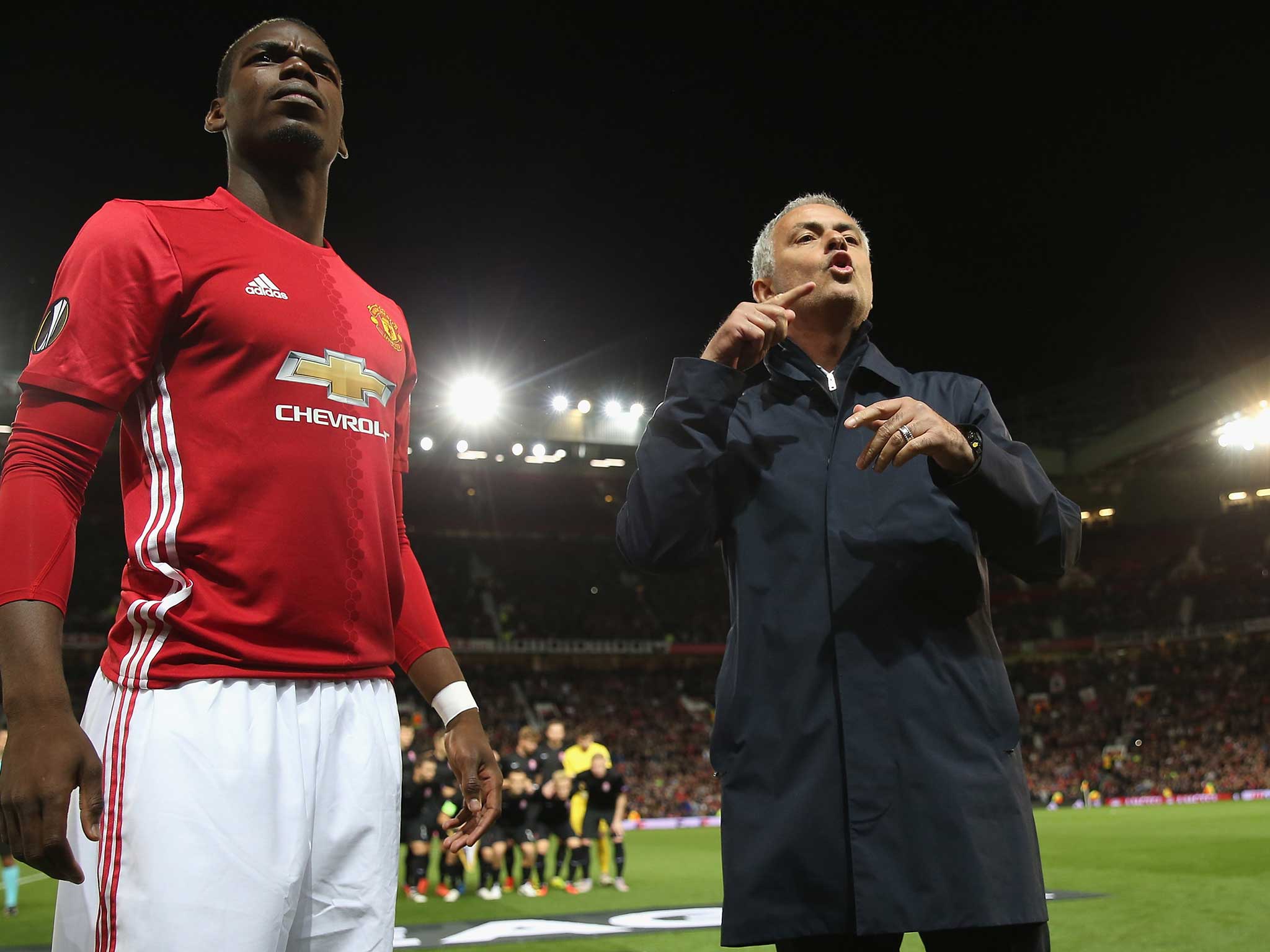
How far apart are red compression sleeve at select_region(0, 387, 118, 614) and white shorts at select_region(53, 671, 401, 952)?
0.23 meters

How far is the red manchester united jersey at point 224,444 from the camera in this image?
178 centimetres

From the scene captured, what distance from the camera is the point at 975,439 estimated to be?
7.02 ft

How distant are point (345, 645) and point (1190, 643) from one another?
44.3m

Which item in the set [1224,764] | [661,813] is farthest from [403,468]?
[1224,764]

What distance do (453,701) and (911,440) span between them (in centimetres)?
110

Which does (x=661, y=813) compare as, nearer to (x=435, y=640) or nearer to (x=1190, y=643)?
(x=1190, y=643)

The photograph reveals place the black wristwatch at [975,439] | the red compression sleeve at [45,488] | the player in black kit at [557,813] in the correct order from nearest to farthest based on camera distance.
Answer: the red compression sleeve at [45,488]
the black wristwatch at [975,439]
the player in black kit at [557,813]

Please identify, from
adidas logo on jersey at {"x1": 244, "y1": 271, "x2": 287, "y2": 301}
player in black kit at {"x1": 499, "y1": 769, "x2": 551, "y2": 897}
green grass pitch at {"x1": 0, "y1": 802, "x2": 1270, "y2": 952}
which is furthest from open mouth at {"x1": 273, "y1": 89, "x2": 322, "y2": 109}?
player in black kit at {"x1": 499, "y1": 769, "x2": 551, "y2": 897}

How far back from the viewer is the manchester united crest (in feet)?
7.31

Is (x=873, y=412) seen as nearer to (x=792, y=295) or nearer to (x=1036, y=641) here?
(x=792, y=295)

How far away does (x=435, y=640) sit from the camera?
92.3 inches

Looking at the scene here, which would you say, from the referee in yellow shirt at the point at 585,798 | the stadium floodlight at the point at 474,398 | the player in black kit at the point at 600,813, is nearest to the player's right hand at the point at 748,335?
the player in black kit at the point at 600,813

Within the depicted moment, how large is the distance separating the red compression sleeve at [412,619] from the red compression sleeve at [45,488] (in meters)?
0.64

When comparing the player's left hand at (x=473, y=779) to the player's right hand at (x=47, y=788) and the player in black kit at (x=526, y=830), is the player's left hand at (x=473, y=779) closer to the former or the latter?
the player's right hand at (x=47, y=788)
